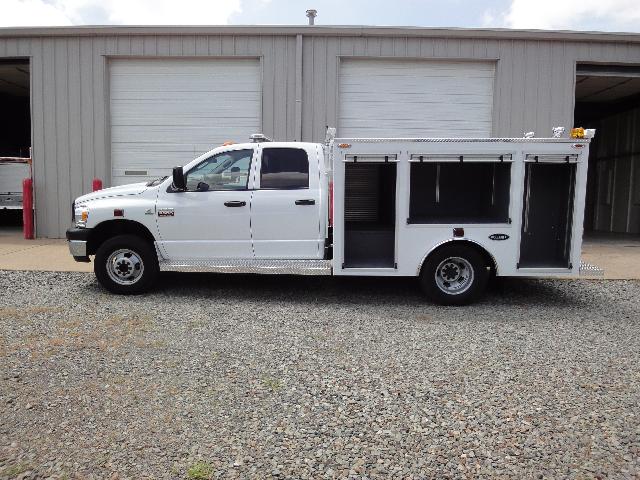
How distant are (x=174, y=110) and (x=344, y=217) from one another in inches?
286

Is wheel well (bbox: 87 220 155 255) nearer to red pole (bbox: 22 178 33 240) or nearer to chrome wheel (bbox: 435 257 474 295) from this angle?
chrome wheel (bbox: 435 257 474 295)

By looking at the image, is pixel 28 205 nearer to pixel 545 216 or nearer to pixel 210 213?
pixel 210 213

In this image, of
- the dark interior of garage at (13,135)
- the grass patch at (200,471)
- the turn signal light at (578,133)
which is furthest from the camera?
the dark interior of garage at (13,135)

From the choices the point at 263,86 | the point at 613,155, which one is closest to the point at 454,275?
the point at 263,86

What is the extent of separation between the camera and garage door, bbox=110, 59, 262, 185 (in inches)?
474

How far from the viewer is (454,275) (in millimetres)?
6645

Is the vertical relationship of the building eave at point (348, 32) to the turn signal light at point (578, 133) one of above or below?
above

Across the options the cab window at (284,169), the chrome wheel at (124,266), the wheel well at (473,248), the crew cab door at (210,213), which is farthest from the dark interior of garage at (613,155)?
the chrome wheel at (124,266)

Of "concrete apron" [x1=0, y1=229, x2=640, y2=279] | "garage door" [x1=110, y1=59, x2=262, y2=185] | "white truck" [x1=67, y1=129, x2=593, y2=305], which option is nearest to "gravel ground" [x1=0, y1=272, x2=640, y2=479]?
"white truck" [x1=67, y1=129, x2=593, y2=305]

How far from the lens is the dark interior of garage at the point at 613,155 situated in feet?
55.6

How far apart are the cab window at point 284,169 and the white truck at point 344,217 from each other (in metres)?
0.01

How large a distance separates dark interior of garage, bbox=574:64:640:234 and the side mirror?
1300cm

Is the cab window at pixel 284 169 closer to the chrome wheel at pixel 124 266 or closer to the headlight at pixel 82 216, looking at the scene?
the chrome wheel at pixel 124 266

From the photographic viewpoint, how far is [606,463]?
2.86m
